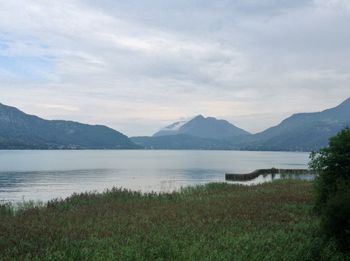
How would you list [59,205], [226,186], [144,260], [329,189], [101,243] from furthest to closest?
[226,186] → [59,205] → [329,189] → [101,243] → [144,260]

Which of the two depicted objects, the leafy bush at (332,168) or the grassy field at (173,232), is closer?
the grassy field at (173,232)

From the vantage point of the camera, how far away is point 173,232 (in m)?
20.3

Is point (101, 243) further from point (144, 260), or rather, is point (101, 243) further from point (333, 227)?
point (333, 227)

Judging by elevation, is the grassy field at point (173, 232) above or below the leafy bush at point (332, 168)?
below

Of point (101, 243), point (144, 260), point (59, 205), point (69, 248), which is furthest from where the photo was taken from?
point (59, 205)

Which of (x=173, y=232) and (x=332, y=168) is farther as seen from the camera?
(x=332, y=168)

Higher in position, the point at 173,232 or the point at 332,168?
the point at 332,168

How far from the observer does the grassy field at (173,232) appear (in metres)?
15.9

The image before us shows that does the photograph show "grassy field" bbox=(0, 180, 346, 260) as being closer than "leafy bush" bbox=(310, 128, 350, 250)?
Yes

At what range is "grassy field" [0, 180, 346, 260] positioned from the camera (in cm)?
1591

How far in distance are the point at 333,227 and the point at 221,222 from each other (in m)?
6.95

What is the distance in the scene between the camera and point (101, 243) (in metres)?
17.8

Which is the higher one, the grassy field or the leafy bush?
the leafy bush

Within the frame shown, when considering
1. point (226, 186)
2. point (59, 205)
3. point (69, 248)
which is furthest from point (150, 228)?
point (226, 186)
